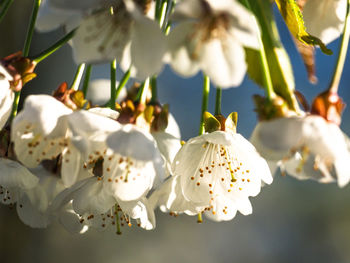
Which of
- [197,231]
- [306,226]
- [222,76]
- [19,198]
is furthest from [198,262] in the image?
[222,76]

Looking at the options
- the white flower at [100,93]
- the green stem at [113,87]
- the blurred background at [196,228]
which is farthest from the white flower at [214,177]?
the blurred background at [196,228]

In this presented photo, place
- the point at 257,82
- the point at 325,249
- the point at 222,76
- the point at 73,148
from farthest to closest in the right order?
the point at 325,249, the point at 257,82, the point at 73,148, the point at 222,76

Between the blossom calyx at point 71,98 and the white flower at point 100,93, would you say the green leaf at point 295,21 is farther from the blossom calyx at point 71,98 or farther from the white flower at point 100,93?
the white flower at point 100,93

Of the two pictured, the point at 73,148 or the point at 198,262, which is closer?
the point at 73,148

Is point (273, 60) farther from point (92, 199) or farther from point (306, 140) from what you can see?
point (92, 199)

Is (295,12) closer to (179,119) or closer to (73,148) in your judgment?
(73,148)

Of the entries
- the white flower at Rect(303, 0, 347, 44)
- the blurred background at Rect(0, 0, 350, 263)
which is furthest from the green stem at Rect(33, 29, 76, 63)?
the blurred background at Rect(0, 0, 350, 263)

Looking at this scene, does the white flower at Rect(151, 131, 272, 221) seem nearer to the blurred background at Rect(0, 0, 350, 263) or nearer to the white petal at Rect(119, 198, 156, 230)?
the white petal at Rect(119, 198, 156, 230)

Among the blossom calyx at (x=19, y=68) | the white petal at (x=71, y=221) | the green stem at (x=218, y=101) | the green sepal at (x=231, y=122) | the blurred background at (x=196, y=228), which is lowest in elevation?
the blurred background at (x=196, y=228)
